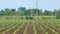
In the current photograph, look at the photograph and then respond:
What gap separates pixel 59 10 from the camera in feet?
277

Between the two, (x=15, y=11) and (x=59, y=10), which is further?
(x=15, y=11)

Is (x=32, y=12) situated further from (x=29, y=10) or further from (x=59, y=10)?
(x=59, y=10)

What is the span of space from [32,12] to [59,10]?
1329 cm

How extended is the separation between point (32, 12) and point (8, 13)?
41.5ft

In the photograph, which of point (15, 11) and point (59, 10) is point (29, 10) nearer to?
point (15, 11)

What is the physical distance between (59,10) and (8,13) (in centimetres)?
1985

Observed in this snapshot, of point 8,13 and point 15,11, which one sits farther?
point 15,11

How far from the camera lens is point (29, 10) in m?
95.6

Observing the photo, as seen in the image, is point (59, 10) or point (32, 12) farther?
point (32, 12)

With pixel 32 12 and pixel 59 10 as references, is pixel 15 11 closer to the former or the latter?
pixel 32 12

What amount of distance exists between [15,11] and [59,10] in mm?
18663

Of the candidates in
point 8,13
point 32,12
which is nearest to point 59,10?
point 32,12

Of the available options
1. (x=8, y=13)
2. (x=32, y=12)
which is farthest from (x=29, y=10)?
(x=8, y=13)

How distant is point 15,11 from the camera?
90688mm
